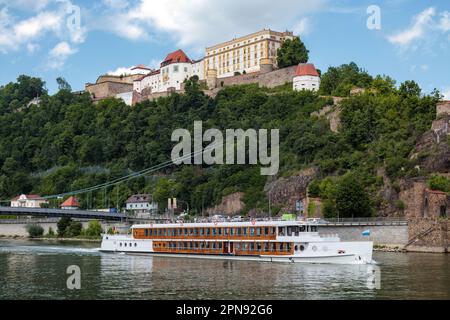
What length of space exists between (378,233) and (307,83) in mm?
34691

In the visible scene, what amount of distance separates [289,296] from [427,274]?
9049mm

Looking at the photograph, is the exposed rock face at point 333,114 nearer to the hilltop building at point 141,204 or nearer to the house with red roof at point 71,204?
the hilltop building at point 141,204

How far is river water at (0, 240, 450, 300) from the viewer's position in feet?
86.1

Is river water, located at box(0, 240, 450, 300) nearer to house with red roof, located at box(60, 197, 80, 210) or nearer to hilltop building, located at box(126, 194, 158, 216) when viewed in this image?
hilltop building, located at box(126, 194, 158, 216)

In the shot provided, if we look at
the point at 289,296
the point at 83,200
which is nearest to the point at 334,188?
the point at 289,296

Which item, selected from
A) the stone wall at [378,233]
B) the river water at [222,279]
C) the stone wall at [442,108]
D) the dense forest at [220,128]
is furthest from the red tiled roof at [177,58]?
the river water at [222,279]

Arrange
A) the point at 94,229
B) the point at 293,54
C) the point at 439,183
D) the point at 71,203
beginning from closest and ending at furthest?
1. the point at 439,183
2. the point at 94,229
3. the point at 71,203
4. the point at 293,54

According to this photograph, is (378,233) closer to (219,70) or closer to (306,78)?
(306,78)

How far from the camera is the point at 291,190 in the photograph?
197 feet

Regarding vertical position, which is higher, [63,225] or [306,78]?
[306,78]

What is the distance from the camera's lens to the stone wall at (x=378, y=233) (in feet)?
157

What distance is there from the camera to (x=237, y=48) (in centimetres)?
9456

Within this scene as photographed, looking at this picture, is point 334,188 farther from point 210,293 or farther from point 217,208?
point 210,293

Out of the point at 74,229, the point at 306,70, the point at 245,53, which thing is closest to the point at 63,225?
the point at 74,229
